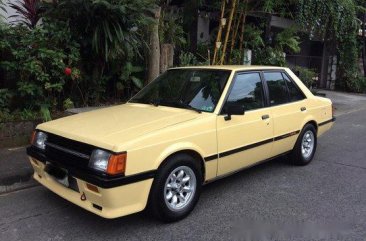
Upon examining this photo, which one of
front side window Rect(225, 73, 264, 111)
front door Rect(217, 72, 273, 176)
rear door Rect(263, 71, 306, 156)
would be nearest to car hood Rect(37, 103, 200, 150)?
front door Rect(217, 72, 273, 176)

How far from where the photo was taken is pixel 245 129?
4715mm

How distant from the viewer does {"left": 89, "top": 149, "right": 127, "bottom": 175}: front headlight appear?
3480 millimetres

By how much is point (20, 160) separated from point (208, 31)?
8.04 metres

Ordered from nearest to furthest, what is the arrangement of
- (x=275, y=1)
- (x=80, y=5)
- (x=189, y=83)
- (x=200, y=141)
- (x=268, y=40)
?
(x=200, y=141) → (x=189, y=83) → (x=80, y=5) → (x=275, y=1) → (x=268, y=40)

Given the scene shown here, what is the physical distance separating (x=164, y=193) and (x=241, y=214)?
37.4 inches

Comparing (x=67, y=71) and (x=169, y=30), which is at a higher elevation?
(x=169, y=30)

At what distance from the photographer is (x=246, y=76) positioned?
504 cm

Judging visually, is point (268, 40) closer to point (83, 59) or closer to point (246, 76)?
point (83, 59)

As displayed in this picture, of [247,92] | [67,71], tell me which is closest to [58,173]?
[247,92]

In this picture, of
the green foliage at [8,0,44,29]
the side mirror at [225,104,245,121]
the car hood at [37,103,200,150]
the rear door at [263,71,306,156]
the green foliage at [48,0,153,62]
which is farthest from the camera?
the green foliage at [8,0,44,29]

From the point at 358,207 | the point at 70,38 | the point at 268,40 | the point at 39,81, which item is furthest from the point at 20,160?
the point at 268,40

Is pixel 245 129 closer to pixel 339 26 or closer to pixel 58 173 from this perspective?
pixel 58 173

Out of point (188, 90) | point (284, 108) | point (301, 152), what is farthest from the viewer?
point (301, 152)

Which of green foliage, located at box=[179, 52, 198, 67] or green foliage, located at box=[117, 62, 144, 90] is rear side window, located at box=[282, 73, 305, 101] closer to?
green foliage, located at box=[117, 62, 144, 90]
